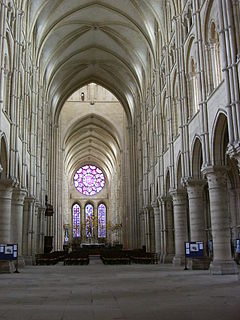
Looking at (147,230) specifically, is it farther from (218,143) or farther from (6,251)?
(218,143)

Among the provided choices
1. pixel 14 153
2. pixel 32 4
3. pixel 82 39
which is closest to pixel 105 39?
pixel 82 39

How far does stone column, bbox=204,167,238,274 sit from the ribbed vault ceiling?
17.9 meters

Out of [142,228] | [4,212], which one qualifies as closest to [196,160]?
[4,212]

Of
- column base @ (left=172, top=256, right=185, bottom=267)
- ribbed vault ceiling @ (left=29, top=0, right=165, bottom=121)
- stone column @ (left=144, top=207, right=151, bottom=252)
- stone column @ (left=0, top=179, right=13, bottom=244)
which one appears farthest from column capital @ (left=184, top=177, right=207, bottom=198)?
stone column @ (left=144, top=207, right=151, bottom=252)

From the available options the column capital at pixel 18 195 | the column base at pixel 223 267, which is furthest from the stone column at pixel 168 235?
the column base at pixel 223 267

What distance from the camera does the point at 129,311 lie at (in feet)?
29.0

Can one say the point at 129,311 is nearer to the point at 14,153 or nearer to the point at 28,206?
the point at 14,153

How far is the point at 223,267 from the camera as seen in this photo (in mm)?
18094

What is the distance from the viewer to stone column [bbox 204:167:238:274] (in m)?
18.3

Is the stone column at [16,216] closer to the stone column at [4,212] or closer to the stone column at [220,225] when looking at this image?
the stone column at [4,212]

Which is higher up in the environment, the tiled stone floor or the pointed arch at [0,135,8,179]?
the pointed arch at [0,135,8,179]

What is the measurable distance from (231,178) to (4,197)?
664 inches

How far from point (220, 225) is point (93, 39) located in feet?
95.5

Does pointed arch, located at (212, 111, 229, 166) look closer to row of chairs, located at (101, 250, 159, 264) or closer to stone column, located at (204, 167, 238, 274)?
stone column, located at (204, 167, 238, 274)
